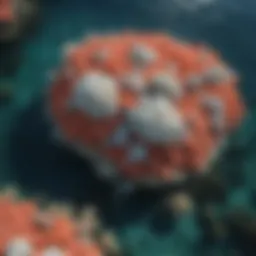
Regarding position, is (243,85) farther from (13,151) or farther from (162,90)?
(13,151)

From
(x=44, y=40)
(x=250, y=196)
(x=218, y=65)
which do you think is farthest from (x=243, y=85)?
(x=44, y=40)

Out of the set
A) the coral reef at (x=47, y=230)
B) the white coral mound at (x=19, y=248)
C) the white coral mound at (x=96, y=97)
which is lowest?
the white coral mound at (x=19, y=248)

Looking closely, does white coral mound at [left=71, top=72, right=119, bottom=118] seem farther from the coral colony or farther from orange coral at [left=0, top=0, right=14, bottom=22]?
orange coral at [left=0, top=0, right=14, bottom=22]

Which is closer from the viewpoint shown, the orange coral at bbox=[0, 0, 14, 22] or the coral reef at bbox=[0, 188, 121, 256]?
the coral reef at bbox=[0, 188, 121, 256]

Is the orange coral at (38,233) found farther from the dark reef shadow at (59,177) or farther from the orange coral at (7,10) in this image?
the orange coral at (7,10)

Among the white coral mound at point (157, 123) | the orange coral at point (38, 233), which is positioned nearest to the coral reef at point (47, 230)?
the orange coral at point (38, 233)

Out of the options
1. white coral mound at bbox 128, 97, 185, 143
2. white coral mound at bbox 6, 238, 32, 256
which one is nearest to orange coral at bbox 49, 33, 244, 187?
Answer: white coral mound at bbox 128, 97, 185, 143

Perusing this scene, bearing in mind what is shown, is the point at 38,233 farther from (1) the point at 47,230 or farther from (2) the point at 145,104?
(2) the point at 145,104
